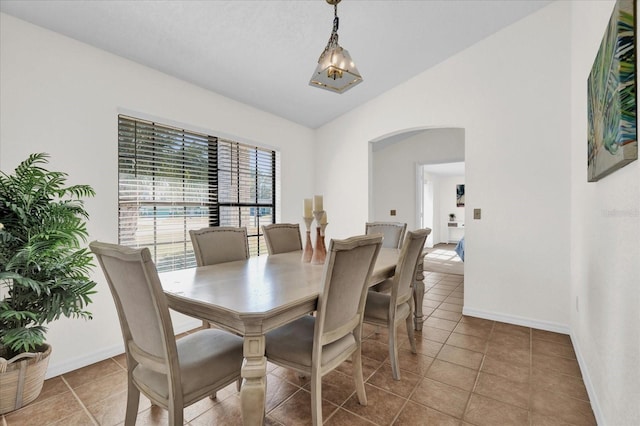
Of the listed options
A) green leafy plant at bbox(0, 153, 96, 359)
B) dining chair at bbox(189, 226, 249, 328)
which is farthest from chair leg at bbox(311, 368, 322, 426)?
green leafy plant at bbox(0, 153, 96, 359)

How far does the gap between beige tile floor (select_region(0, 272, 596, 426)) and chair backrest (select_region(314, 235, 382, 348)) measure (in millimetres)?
571

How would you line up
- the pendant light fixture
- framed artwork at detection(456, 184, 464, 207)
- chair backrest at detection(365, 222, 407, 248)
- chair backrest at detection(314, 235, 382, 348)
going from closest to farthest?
chair backrest at detection(314, 235, 382, 348)
the pendant light fixture
chair backrest at detection(365, 222, 407, 248)
framed artwork at detection(456, 184, 464, 207)

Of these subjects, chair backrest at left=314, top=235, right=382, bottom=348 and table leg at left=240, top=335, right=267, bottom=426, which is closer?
table leg at left=240, top=335, right=267, bottom=426

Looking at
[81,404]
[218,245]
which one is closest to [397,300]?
[218,245]

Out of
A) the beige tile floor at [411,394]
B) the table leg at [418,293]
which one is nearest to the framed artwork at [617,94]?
the beige tile floor at [411,394]

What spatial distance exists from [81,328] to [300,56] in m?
2.92

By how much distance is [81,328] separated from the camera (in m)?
2.24

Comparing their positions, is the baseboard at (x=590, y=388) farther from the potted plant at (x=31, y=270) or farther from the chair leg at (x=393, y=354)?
the potted plant at (x=31, y=270)

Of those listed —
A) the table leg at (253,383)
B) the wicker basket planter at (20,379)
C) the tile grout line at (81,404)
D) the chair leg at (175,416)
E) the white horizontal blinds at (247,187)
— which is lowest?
the tile grout line at (81,404)

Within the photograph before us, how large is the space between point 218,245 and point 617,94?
2.46m

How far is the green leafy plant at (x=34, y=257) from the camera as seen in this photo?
1.60 meters

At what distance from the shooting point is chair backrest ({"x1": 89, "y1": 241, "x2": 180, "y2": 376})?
1140 mm

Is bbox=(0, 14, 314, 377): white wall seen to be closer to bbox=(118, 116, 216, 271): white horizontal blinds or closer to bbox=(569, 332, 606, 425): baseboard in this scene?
bbox=(118, 116, 216, 271): white horizontal blinds

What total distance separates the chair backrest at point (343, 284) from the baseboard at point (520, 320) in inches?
87.0
